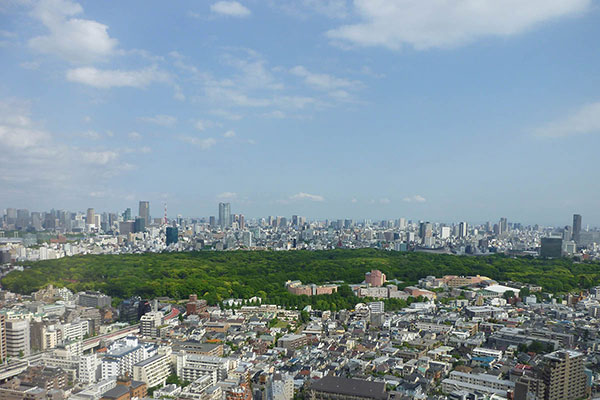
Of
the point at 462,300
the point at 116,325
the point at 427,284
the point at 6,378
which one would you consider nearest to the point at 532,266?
the point at 427,284

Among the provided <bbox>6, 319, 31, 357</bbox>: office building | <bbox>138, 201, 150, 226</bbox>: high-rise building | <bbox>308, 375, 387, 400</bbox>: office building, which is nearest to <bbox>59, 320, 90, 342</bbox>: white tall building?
<bbox>6, 319, 31, 357</bbox>: office building

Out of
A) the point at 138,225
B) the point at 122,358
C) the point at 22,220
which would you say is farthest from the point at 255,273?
the point at 138,225

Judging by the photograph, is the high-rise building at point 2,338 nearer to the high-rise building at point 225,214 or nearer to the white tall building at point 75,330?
the white tall building at point 75,330

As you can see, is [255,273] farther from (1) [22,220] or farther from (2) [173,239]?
(2) [173,239]

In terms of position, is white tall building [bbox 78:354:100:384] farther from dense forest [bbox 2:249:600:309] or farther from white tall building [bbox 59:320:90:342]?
dense forest [bbox 2:249:600:309]

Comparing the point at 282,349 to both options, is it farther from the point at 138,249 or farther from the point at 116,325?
the point at 138,249

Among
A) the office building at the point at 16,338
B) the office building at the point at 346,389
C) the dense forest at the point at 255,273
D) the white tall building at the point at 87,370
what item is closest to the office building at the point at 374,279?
the dense forest at the point at 255,273
